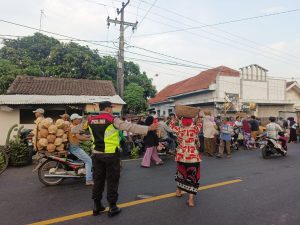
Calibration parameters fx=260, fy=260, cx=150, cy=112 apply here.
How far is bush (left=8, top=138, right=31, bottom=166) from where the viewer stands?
8.55 meters

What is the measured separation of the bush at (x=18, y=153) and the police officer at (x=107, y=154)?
5399mm

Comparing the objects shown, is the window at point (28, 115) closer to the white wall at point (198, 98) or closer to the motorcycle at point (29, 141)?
the motorcycle at point (29, 141)

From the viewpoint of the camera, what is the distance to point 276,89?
86.6 ft

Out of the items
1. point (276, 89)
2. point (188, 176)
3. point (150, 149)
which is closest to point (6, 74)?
point (150, 149)

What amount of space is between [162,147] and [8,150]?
526 cm

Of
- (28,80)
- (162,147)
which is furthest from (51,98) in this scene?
(162,147)

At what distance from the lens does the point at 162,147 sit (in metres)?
9.77

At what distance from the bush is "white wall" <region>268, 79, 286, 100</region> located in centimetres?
2382

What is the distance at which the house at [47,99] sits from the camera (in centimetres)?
1389

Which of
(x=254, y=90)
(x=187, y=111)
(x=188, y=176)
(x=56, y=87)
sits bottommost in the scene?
(x=188, y=176)

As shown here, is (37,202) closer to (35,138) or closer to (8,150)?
(35,138)

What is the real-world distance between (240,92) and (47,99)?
17400 millimetres

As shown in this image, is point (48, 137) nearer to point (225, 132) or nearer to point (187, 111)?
point (187, 111)

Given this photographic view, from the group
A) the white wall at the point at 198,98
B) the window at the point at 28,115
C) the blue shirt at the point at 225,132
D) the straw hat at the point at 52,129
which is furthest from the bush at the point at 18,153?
Result: the white wall at the point at 198,98
